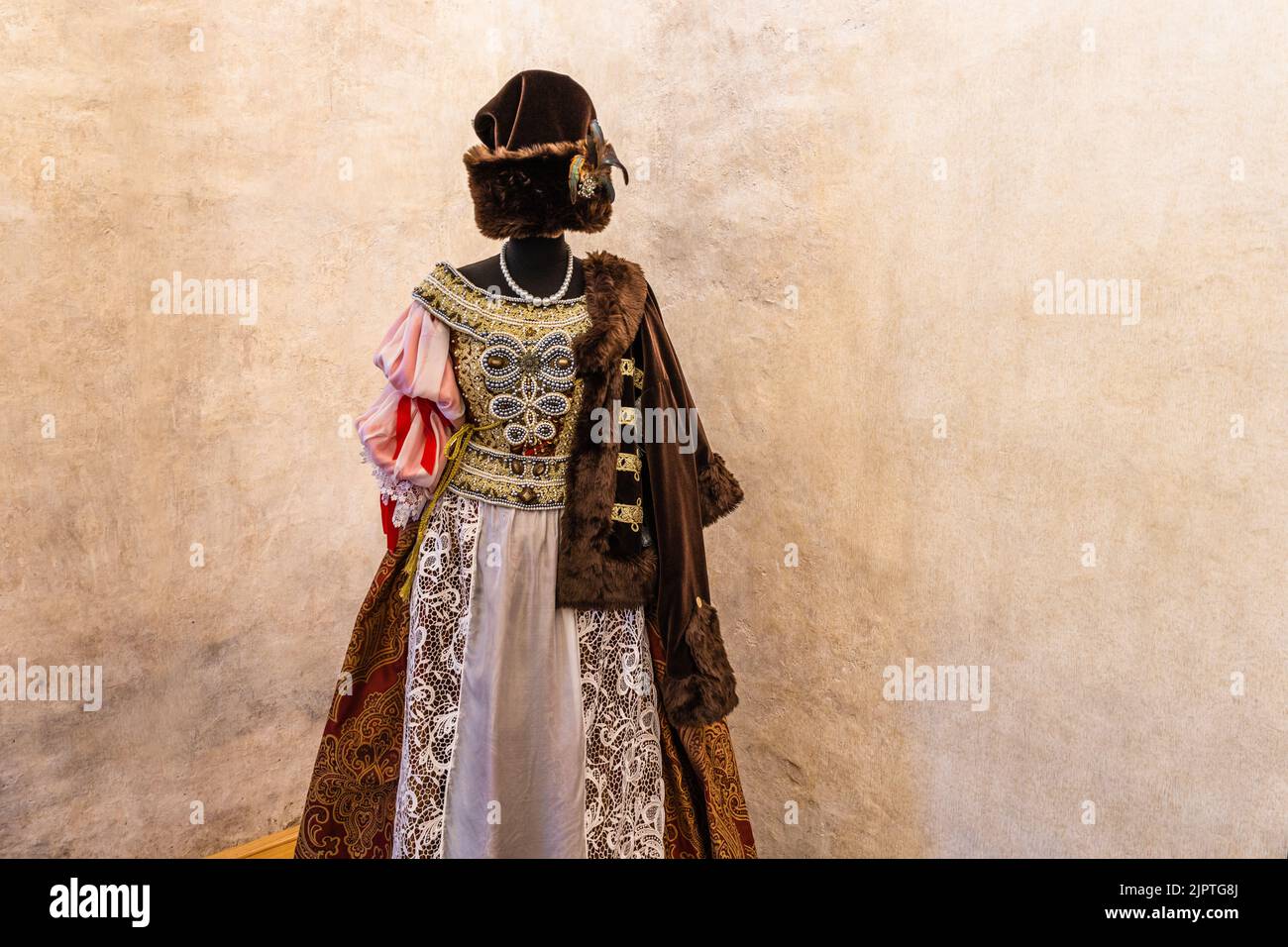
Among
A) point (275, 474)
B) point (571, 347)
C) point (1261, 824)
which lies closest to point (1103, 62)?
point (571, 347)

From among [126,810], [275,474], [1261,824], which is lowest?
[126,810]

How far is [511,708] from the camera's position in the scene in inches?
64.6

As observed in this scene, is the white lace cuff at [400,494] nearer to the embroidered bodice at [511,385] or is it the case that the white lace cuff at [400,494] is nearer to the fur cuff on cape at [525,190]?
the embroidered bodice at [511,385]

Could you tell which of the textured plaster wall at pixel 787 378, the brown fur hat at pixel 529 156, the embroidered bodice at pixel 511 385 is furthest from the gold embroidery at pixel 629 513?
the textured plaster wall at pixel 787 378

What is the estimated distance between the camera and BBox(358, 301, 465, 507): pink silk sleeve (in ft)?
5.48

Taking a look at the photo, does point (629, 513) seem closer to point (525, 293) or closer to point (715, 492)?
point (715, 492)

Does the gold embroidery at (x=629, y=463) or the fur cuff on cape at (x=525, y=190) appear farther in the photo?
the gold embroidery at (x=629, y=463)

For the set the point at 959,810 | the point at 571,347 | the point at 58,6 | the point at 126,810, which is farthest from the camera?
the point at 126,810

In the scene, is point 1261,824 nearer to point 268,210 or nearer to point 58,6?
point 268,210

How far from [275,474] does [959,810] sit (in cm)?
195

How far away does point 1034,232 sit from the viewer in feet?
5.95

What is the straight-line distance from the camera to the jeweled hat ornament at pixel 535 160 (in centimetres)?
162

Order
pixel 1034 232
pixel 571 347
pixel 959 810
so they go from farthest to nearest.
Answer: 1. pixel 959 810
2. pixel 1034 232
3. pixel 571 347

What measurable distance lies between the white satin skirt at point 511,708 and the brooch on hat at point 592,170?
0.60 meters
